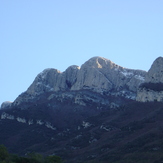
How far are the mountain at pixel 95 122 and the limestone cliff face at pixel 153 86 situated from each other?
0.33 metres

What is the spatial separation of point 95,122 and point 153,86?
21985 millimetres

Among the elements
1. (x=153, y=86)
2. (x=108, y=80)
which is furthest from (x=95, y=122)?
(x=108, y=80)

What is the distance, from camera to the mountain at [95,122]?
131500 mm

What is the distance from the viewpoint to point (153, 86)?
169 metres

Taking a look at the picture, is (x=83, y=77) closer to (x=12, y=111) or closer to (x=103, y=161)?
(x=12, y=111)

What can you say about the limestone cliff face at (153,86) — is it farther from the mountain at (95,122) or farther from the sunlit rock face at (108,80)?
the sunlit rock face at (108,80)

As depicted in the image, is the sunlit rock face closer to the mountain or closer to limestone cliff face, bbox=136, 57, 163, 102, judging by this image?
the mountain

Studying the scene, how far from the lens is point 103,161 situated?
122 meters

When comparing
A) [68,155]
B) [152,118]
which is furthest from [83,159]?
[152,118]

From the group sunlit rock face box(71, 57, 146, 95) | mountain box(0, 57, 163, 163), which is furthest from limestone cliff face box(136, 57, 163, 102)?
sunlit rock face box(71, 57, 146, 95)

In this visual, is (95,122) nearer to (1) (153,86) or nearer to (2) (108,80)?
(1) (153,86)

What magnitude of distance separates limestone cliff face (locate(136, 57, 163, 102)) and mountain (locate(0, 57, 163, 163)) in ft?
1.09

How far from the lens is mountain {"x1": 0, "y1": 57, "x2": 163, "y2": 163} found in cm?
13150

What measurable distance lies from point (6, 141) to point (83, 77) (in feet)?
150
